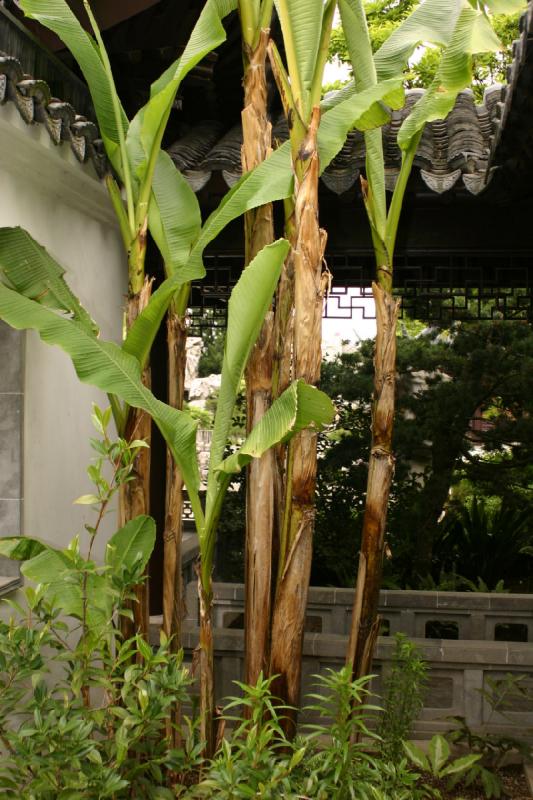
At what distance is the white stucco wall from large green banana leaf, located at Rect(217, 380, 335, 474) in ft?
4.73

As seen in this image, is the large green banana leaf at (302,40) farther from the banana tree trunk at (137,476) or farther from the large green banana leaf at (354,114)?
the banana tree trunk at (137,476)

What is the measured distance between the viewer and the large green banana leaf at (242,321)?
2617mm

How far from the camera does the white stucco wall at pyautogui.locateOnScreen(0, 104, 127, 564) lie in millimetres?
3566

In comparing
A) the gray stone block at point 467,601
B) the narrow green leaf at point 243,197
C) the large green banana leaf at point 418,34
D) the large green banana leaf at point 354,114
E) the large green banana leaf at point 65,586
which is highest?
the large green banana leaf at point 418,34

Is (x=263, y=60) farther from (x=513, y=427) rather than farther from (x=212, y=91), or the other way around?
(x=513, y=427)

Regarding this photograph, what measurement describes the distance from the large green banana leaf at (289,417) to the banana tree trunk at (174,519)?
2.06ft

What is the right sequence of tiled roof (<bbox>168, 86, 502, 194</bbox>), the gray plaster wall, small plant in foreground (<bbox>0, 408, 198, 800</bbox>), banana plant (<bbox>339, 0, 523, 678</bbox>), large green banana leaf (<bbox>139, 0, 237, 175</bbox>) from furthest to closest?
tiled roof (<bbox>168, 86, 502, 194</bbox>) < the gray plaster wall < banana plant (<bbox>339, 0, 523, 678</bbox>) < large green banana leaf (<bbox>139, 0, 237, 175</bbox>) < small plant in foreground (<bbox>0, 408, 198, 800</bbox>)

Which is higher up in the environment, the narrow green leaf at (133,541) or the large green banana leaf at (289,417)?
the large green banana leaf at (289,417)

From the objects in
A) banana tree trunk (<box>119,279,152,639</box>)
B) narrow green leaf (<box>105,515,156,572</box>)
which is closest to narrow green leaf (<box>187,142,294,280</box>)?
banana tree trunk (<box>119,279,152,639</box>)

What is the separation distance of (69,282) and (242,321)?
5.18ft

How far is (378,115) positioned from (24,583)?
219 centimetres

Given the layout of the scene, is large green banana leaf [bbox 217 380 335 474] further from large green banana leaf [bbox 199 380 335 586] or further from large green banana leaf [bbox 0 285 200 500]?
large green banana leaf [bbox 0 285 200 500]

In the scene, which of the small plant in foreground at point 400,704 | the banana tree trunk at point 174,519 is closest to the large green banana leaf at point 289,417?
the banana tree trunk at point 174,519

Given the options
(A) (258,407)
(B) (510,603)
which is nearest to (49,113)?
(A) (258,407)
